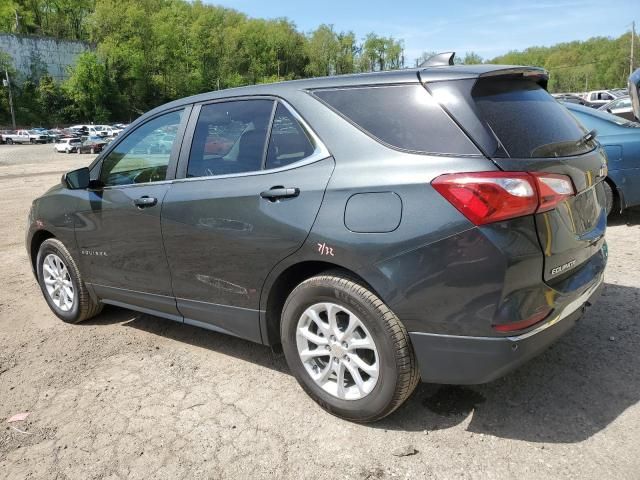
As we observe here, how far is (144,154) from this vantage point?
400 cm

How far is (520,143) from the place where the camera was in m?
2.61

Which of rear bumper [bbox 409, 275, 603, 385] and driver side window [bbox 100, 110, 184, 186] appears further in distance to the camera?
driver side window [bbox 100, 110, 184, 186]

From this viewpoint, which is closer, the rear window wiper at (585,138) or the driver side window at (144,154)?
the rear window wiper at (585,138)

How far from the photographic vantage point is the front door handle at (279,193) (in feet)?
9.71

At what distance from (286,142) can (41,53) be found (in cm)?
9513

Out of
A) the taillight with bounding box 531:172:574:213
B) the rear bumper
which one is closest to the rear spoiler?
the taillight with bounding box 531:172:574:213

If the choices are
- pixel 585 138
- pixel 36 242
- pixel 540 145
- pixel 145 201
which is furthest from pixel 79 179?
pixel 585 138

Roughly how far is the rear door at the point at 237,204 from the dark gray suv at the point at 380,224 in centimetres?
1

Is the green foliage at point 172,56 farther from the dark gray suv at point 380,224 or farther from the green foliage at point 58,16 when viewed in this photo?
the dark gray suv at point 380,224

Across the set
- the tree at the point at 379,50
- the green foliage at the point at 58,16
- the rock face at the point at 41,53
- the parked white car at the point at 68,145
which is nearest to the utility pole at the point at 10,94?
the rock face at the point at 41,53

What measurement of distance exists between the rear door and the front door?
17 cm

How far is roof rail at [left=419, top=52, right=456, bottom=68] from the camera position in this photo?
319 cm

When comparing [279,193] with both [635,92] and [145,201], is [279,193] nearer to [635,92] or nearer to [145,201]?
[145,201]

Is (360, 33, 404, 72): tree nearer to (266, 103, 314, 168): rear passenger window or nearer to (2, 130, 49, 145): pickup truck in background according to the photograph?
(2, 130, 49, 145): pickup truck in background
